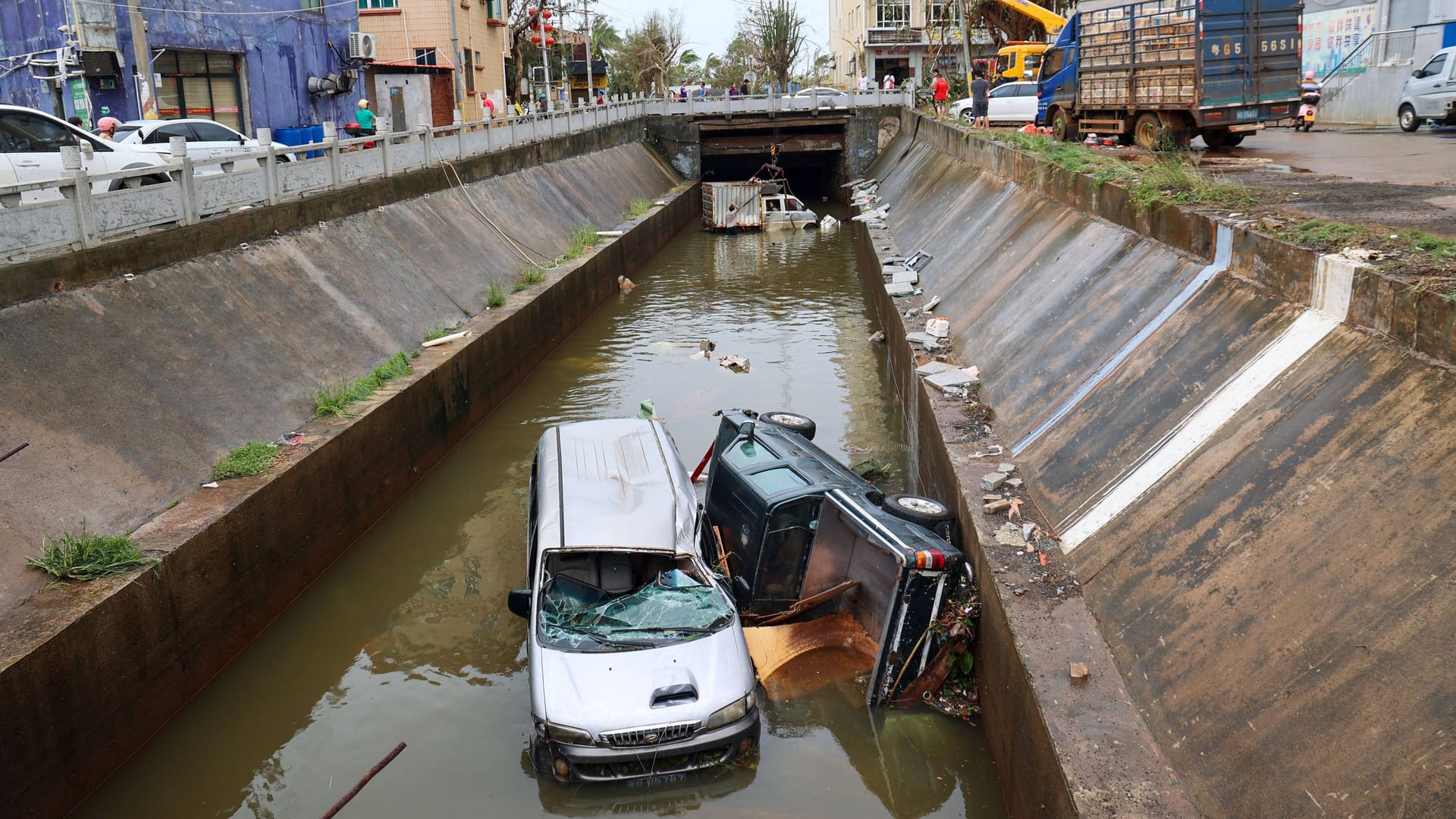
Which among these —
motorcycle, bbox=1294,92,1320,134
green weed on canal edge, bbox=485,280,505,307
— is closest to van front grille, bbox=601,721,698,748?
green weed on canal edge, bbox=485,280,505,307

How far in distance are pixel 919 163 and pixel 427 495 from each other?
74.9 ft

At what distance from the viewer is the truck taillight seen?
717cm

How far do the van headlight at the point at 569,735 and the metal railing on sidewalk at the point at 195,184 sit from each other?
6.49 m

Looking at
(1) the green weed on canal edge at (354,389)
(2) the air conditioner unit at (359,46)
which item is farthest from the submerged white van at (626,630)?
(2) the air conditioner unit at (359,46)

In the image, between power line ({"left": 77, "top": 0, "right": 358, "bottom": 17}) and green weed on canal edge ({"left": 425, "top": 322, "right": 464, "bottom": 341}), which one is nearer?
green weed on canal edge ({"left": 425, "top": 322, "right": 464, "bottom": 341})

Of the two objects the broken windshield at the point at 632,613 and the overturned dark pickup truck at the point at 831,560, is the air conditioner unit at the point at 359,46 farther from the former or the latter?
the broken windshield at the point at 632,613

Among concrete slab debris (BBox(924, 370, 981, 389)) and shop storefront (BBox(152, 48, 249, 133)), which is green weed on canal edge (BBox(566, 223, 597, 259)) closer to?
shop storefront (BBox(152, 48, 249, 133))

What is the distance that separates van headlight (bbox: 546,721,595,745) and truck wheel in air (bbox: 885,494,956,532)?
2.96m

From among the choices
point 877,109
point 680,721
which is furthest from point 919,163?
point 680,721

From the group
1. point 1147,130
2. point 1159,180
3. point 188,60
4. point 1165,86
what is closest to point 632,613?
point 1159,180

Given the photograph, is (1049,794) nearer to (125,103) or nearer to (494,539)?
(494,539)

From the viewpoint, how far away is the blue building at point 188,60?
22.4 metres

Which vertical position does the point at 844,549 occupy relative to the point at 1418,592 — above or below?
below

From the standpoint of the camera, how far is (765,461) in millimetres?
9227
